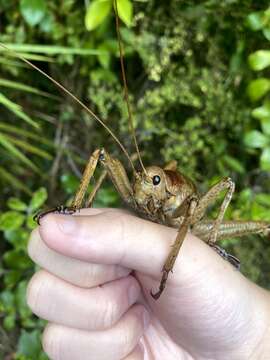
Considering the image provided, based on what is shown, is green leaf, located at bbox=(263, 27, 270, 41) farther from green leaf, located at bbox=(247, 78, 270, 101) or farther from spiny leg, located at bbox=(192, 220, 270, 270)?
spiny leg, located at bbox=(192, 220, 270, 270)

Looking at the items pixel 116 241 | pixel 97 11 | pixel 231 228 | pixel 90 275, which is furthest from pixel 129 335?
pixel 97 11

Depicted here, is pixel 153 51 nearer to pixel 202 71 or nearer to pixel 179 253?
pixel 202 71

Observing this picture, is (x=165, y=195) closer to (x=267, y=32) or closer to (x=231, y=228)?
(x=231, y=228)

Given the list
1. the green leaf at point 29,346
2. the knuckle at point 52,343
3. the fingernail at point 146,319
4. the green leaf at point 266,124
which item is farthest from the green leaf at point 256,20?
the green leaf at point 29,346

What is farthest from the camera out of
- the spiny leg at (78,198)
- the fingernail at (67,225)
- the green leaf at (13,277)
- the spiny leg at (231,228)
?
the green leaf at (13,277)

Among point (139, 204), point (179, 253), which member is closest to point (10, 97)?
point (139, 204)

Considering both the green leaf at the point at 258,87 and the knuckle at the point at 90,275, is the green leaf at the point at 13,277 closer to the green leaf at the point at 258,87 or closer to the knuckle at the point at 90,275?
the knuckle at the point at 90,275
